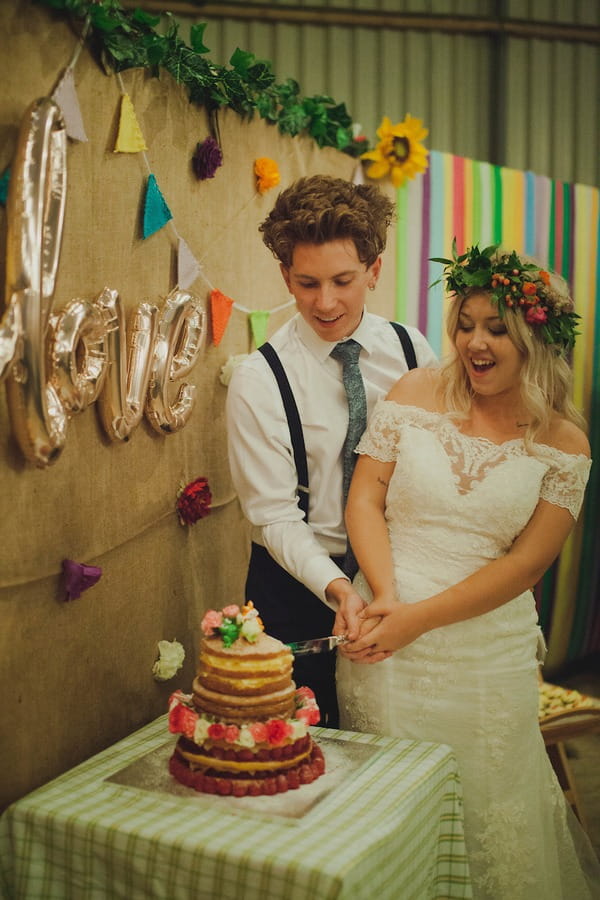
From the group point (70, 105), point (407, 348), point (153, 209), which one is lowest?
point (407, 348)

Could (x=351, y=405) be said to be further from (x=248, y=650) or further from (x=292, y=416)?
(x=248, y=650)

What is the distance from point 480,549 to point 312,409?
612 mm

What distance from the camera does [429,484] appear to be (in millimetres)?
2637

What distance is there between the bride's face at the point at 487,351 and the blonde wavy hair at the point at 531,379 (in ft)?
0.07

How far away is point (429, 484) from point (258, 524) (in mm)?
483

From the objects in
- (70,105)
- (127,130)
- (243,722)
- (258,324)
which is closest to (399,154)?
(258,324)

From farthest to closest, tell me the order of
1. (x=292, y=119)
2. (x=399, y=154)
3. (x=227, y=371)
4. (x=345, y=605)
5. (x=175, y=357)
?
(x=399, y=154) < (x=292, y=119) < (x=227, y=371) < (x=175, y=357) < (x=345, y=605)

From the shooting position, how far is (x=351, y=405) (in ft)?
9.38

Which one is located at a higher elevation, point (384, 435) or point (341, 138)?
point (341, 138)

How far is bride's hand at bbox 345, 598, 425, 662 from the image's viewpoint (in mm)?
2545

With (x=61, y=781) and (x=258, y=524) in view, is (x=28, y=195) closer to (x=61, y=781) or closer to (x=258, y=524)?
(x=258, y=524)

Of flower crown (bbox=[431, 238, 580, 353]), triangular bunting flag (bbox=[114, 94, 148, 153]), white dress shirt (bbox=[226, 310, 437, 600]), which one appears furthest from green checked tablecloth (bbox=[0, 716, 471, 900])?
triangular bunting flag (bbox=[114, 94, 148, 153])

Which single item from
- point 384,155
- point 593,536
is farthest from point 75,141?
point 593,536

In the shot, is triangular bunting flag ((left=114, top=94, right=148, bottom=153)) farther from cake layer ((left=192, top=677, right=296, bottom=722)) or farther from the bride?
cake layer ((left=192, top=677, right=296, bottom=722))
